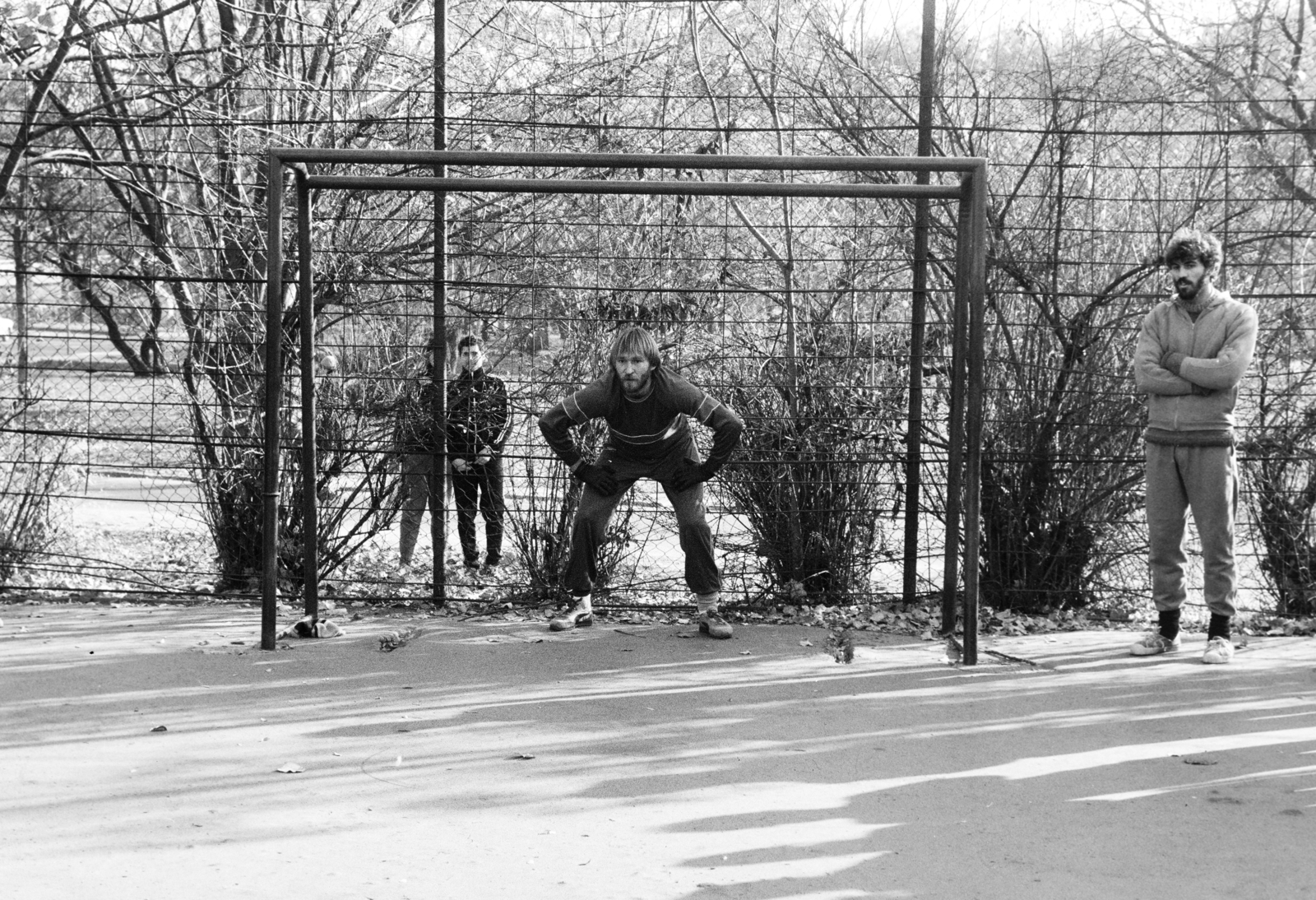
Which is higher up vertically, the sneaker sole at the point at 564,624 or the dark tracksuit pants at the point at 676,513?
the dark tracksuit pants at the point at 676,513

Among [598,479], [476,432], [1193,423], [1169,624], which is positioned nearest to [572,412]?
[598,479]

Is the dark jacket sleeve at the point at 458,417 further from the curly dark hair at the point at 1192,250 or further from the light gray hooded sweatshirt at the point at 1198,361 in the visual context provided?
the curly dark hair at the point at 1192,250

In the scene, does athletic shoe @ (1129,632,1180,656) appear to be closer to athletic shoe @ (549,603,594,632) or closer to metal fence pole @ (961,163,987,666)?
metal fence pole @ (961,163,987,666)

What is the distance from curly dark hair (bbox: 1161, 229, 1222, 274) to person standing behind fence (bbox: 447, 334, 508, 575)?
3.61 metres

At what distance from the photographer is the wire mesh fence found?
7.43 m

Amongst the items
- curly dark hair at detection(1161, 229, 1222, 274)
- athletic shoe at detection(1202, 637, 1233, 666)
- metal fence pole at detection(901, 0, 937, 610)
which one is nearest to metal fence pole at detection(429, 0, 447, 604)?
metal fence pole at detection(901, 0, 937, 610)

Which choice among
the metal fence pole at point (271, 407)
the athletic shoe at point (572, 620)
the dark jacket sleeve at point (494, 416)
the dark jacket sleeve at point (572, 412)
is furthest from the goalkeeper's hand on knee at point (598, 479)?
the metal fence pole at point (271, 407)

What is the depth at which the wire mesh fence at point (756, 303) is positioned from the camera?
7.43m

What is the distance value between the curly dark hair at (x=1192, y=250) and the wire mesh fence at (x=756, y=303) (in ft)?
2.95

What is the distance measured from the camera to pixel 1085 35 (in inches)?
314

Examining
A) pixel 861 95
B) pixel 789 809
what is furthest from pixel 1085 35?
pixel 789 809

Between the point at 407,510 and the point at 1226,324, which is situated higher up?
the point at 1226,324

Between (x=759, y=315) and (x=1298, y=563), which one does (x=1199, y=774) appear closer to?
(x=1298, y=563)

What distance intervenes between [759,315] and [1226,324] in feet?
8.53
